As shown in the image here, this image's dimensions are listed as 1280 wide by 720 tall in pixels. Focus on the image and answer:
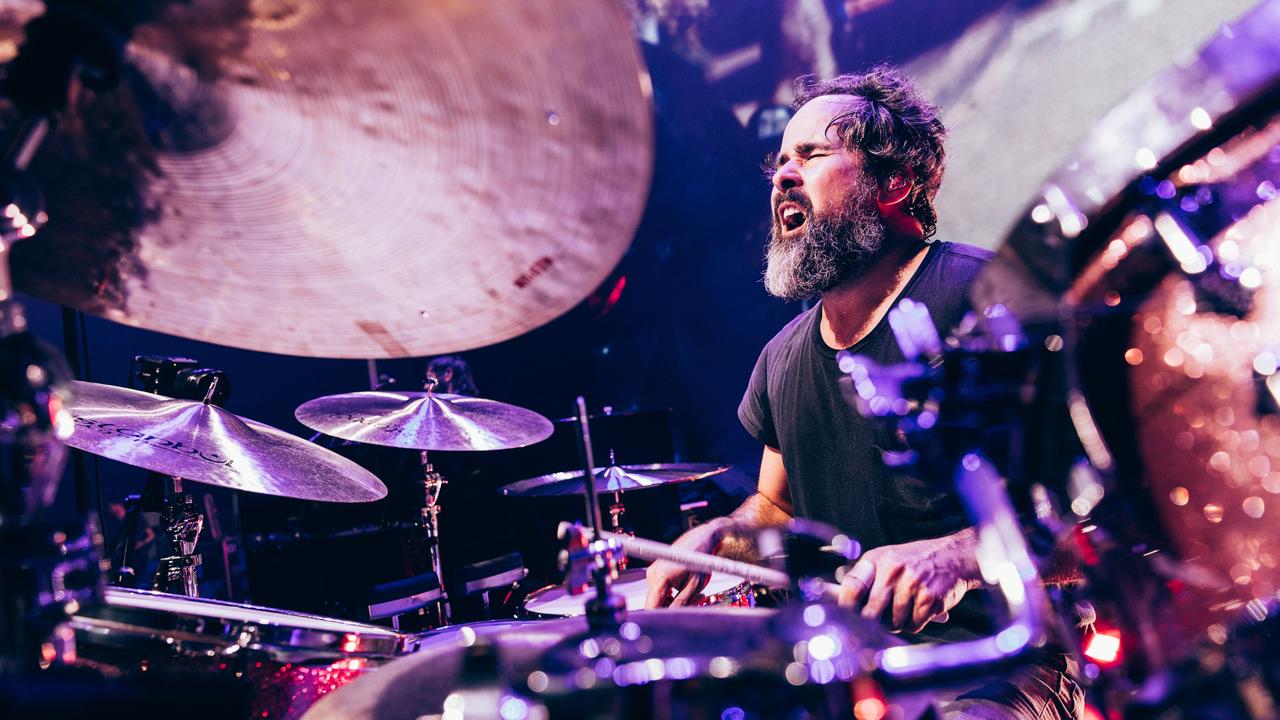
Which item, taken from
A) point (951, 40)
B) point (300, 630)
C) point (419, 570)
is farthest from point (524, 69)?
point (419, 570)

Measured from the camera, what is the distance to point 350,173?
2.77 feet

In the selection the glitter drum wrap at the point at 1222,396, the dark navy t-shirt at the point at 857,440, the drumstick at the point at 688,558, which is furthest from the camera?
the dark navy t-shirt at the point at 857,440

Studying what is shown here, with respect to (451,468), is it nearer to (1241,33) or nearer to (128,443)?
(128,443)

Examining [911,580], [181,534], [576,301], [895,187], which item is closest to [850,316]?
[895,187]

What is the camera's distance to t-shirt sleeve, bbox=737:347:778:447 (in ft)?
7.14

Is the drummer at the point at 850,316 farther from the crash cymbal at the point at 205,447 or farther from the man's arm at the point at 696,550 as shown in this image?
the crash cymbal at the point at 205,447

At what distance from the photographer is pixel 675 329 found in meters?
5.01

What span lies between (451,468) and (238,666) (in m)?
3.07

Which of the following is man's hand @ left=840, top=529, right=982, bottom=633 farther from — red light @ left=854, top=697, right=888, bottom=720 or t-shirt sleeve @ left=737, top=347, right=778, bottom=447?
t-shirt sleeve @ left=737, top=347, right=778, bottom=447

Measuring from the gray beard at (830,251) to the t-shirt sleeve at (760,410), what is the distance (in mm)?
270

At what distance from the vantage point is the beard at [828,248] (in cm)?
199

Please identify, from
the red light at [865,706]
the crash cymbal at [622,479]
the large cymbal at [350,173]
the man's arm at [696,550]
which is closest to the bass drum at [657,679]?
the red light at [865,706]

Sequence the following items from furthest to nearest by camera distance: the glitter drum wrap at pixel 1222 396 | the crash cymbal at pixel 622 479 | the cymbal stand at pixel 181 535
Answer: the crash cymbal at pixel 622 479
the cymbal stand at pixel 181 535
the glitter drum wrap at pixel 1222 396

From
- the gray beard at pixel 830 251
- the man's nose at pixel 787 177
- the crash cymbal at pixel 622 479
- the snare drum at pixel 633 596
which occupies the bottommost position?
the snare drum at pixel 633 596
